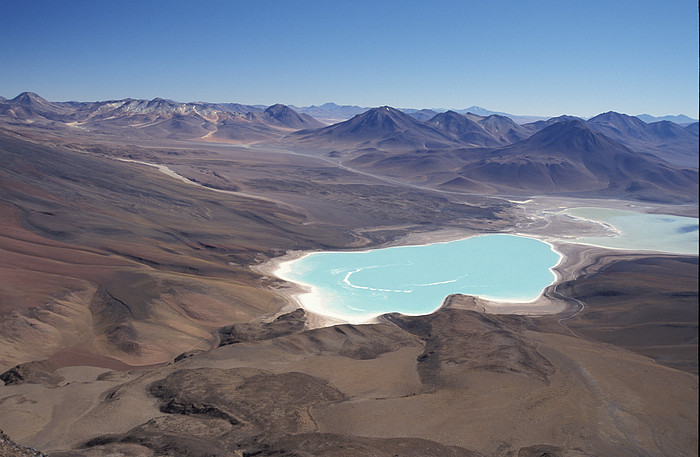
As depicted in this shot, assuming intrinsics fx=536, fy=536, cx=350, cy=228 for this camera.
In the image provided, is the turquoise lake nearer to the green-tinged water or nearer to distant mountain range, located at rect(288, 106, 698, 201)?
the green-tinged water

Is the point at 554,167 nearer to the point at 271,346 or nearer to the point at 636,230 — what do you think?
the point at 636,230

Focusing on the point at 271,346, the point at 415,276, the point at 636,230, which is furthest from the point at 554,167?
the point at 271,346

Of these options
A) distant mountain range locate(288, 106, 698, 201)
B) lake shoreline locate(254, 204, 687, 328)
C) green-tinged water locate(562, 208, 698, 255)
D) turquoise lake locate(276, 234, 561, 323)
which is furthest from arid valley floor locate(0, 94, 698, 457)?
distant mountain range locate(288, 106, 698, 201)

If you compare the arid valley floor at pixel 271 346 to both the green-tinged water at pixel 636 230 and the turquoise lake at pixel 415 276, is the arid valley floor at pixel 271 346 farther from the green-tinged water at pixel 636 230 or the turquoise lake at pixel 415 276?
the green-tinged water at pixel 636 230

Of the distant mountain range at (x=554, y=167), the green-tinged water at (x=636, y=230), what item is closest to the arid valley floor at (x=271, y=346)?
the green-tinged water at (x=636, y=230)

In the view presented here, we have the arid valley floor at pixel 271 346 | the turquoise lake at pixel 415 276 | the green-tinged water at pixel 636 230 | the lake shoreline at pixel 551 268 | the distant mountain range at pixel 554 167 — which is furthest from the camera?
the distant mountain range at pixel 554 167

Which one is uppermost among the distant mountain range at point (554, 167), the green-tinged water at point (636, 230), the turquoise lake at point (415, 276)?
the distant mountain range at point (554, 167)
